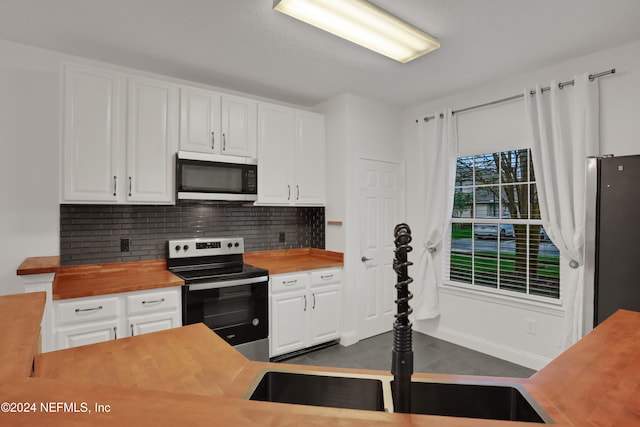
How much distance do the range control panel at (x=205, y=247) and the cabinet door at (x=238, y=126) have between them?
2.76ft

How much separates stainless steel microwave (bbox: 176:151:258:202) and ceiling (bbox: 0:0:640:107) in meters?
0.77

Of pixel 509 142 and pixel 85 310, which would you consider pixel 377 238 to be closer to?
pixel 509 142

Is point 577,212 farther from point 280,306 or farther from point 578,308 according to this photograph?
point 280,306

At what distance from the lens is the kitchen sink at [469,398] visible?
0.95 m

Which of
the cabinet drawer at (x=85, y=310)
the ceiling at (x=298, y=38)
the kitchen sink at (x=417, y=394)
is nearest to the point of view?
the kitchen sink at (x=417, y=394)

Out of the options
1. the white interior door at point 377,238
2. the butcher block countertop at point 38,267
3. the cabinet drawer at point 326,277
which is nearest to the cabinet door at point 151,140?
the butcher block countertop at point 38,267

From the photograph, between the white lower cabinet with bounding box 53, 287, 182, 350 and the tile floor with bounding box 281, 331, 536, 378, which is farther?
the tile floor with bounding box 281, 331, 536, 378

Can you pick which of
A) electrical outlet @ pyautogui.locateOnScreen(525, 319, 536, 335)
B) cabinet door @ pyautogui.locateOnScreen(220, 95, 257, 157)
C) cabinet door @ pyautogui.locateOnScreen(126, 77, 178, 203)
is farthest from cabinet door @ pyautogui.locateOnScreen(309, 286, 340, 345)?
electrical outlet @ pyautogui.locateOnScreen(525, 319, 536, 335)

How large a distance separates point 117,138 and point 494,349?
148 inches

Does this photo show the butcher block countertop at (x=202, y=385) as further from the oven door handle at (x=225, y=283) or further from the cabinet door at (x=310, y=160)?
the cabinet door at (x=310, y=160)

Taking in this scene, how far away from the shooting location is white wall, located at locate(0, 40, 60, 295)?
8.28 ft

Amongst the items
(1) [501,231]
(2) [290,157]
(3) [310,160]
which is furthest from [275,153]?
(1) [501,231]

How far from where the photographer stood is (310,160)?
12.1ft

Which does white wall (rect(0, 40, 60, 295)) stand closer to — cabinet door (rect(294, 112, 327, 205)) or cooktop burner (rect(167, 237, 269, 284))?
cooktop burner (rect(167, 237, 269, 284))
